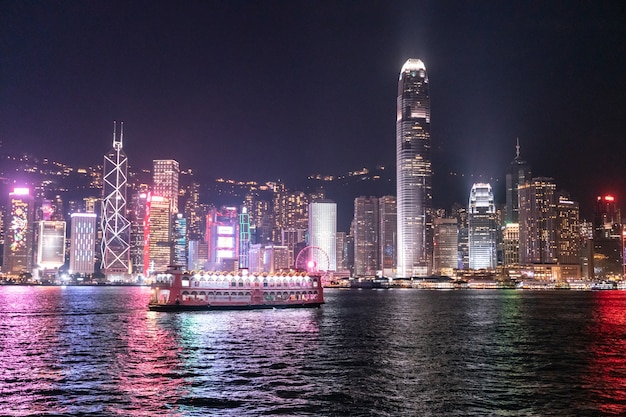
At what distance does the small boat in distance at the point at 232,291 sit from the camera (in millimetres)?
98312

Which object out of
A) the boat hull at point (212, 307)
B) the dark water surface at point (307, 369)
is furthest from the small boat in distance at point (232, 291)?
the dark water surface at point (307, 369)

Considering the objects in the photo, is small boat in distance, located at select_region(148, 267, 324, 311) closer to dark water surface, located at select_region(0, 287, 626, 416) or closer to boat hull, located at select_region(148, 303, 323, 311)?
boat hull, located at select_region(148, 303, 323, 311)

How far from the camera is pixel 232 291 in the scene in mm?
103812

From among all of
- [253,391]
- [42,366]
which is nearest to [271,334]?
[42,366]

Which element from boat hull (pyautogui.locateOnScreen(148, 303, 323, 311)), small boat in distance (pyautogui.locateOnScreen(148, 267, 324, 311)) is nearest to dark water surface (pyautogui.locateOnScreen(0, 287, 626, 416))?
boat hull (pyautogui.locateOnScreen(148, 303, 323, 311))

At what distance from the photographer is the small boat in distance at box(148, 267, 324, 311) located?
98312 mm

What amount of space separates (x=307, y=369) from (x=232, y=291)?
58900mm

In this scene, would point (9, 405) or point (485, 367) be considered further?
point (485, 367)

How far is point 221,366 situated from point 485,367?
760 inches

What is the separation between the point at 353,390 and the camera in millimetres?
38906

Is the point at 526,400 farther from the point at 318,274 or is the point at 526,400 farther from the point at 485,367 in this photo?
the point at 318,274

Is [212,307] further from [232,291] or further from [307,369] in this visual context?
[307,369]

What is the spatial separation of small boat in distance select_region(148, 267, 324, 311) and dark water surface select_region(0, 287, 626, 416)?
17262 mm

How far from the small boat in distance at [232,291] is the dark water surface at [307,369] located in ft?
56.6
